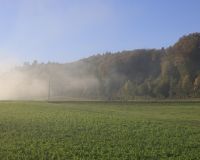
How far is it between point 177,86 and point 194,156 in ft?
331

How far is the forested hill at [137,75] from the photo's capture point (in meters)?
124

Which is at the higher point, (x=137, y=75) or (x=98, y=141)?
(x=137, y=75)

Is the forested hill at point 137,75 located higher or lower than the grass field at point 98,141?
higher

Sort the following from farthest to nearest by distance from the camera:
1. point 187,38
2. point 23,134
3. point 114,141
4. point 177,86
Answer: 1. point 187,38
2. point 177,86
3. point 23,134
4. point 114,141

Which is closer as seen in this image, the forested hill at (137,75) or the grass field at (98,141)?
the grass field at (98,141)

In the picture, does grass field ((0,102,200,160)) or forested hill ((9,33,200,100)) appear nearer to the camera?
grass field ((0,102,200,160))

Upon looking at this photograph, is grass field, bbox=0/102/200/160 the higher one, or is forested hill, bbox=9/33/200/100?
forested hill, bbox=9/33/200/100

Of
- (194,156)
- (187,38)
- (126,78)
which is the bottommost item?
(194,156)

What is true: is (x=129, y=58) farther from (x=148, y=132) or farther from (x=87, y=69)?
(x=148, y=132)

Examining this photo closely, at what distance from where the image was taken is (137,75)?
15450 cm

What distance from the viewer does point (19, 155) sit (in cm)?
2266

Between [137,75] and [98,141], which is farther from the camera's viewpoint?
[137,75]

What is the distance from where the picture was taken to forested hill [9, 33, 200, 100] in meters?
124

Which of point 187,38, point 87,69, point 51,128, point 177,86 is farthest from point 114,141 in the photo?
point 87,69
